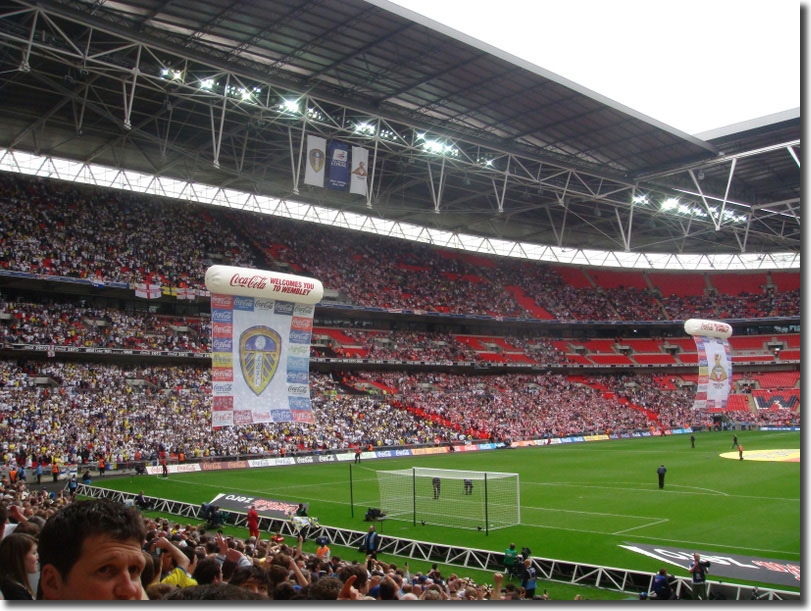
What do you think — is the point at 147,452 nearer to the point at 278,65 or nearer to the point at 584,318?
the point at 278,65

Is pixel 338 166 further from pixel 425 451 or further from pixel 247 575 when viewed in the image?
pixel 247 575

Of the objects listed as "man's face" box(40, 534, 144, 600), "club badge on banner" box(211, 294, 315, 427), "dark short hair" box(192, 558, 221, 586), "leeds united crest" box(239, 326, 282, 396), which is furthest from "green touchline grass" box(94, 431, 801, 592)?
"man's face" box(40, 534, 144, 600)

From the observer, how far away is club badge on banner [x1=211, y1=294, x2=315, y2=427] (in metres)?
17.7

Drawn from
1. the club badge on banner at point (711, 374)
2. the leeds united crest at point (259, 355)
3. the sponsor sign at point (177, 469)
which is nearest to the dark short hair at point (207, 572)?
the leeds united crest at point (259, 355)

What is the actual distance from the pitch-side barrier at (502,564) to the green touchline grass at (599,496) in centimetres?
153

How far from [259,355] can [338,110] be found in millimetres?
24571

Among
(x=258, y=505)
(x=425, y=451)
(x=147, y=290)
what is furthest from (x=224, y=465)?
(x=258, y=505)

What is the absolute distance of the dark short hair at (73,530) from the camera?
315 cm

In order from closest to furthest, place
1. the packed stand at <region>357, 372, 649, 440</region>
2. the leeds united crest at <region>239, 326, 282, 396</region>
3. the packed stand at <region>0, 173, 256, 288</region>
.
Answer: the leeds united crest at <region>239, 326, 282, 396</region>
the packed stand at <region>0, 173, 256, 288</region>
the packed stand at <region>357, 372, 649, 440</region>

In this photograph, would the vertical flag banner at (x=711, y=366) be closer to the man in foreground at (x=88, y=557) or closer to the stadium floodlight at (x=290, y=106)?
the stadium floodlight at (x=290, y=106)

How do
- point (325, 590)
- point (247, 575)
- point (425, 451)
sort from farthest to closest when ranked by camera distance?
point (425, 451)
point (247, 575)
point (325, 590)

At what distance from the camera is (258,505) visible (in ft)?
83.4

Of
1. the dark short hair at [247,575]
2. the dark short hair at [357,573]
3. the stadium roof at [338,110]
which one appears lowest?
the dark short hair at [357,573]

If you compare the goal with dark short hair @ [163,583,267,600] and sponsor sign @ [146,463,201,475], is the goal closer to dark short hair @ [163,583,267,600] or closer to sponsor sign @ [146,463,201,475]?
sponsor sign @ [146,463,201,475]
